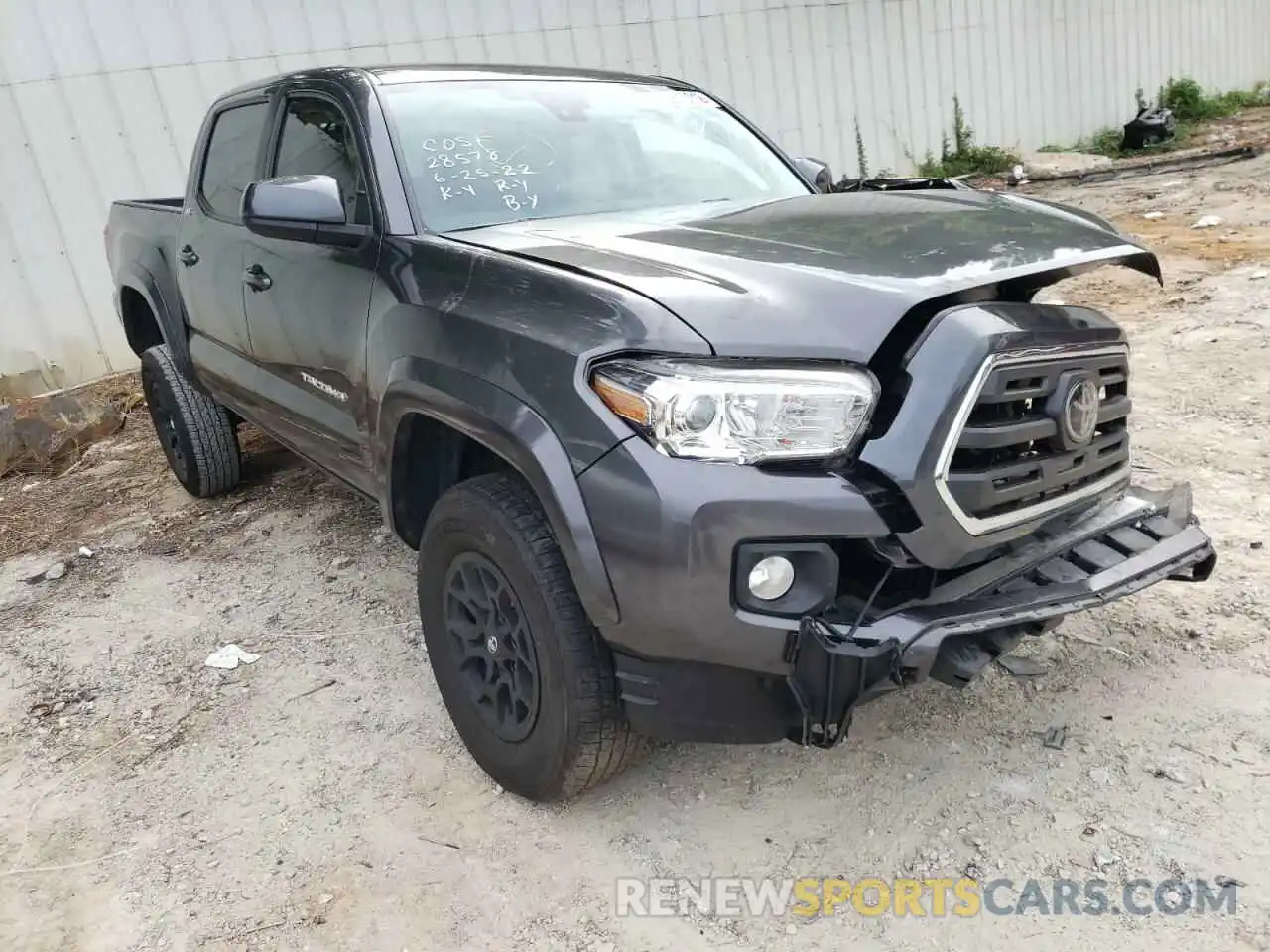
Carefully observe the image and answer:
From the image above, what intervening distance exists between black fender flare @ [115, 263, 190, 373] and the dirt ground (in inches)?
48.0

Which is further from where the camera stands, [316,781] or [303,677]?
[303,677]

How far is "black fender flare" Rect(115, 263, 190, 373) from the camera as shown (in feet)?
14.3

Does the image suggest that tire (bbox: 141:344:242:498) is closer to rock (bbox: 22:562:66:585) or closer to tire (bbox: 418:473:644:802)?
rock (bbox: 22:562:66:585)

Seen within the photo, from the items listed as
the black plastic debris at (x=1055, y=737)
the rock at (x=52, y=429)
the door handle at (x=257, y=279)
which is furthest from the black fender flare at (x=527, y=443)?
the rock at (x=52, y=429)

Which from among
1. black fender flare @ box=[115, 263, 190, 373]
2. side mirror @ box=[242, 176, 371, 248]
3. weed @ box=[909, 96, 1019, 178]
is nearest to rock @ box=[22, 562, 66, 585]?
black fender flare @ box=[115, 263, 190, 373]

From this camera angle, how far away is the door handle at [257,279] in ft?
10.9

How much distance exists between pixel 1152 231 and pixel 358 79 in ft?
23.3

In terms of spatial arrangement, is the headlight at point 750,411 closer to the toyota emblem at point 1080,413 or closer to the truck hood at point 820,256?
the truck hood at point 820,256

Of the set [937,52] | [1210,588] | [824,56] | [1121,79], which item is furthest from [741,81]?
[1210,588]

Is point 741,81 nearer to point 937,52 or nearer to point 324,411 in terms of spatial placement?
point 937,52

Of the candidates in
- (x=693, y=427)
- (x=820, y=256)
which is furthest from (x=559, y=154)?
(x=693, y=427)

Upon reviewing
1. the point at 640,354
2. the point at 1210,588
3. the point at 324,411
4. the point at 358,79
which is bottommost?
the point at 1210,588

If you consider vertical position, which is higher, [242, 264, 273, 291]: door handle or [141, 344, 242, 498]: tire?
[242, 264, 273, 291]: door handle

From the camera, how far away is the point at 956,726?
8.52ft
